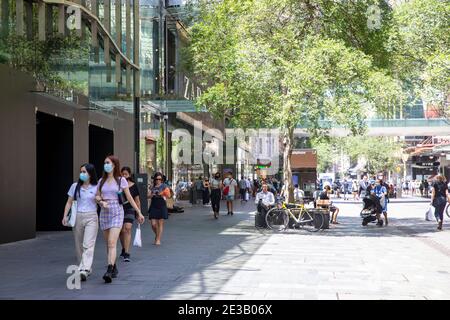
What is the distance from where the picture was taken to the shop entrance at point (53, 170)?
18609 millimetres

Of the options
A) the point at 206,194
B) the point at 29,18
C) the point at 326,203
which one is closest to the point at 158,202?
the point at 29,18

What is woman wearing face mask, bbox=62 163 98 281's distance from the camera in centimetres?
939

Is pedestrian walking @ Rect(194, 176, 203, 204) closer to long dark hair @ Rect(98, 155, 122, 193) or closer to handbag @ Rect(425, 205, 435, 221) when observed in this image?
handbag @ Rect(425, 205, 435, 221)

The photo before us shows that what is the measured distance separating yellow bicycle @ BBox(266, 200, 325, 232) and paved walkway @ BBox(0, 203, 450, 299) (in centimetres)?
102

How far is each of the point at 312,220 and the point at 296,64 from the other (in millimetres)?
4424

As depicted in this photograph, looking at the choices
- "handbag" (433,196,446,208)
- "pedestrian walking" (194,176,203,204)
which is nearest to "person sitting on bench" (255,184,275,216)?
"handbag" (433,196,446,208)

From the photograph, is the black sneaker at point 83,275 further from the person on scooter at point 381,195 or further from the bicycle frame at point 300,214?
the person on scooter at point 381,195

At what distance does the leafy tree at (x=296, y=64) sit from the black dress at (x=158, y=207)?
17.4 ft

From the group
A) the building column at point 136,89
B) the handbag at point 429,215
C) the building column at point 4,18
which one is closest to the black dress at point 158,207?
the building column at point 4,18
